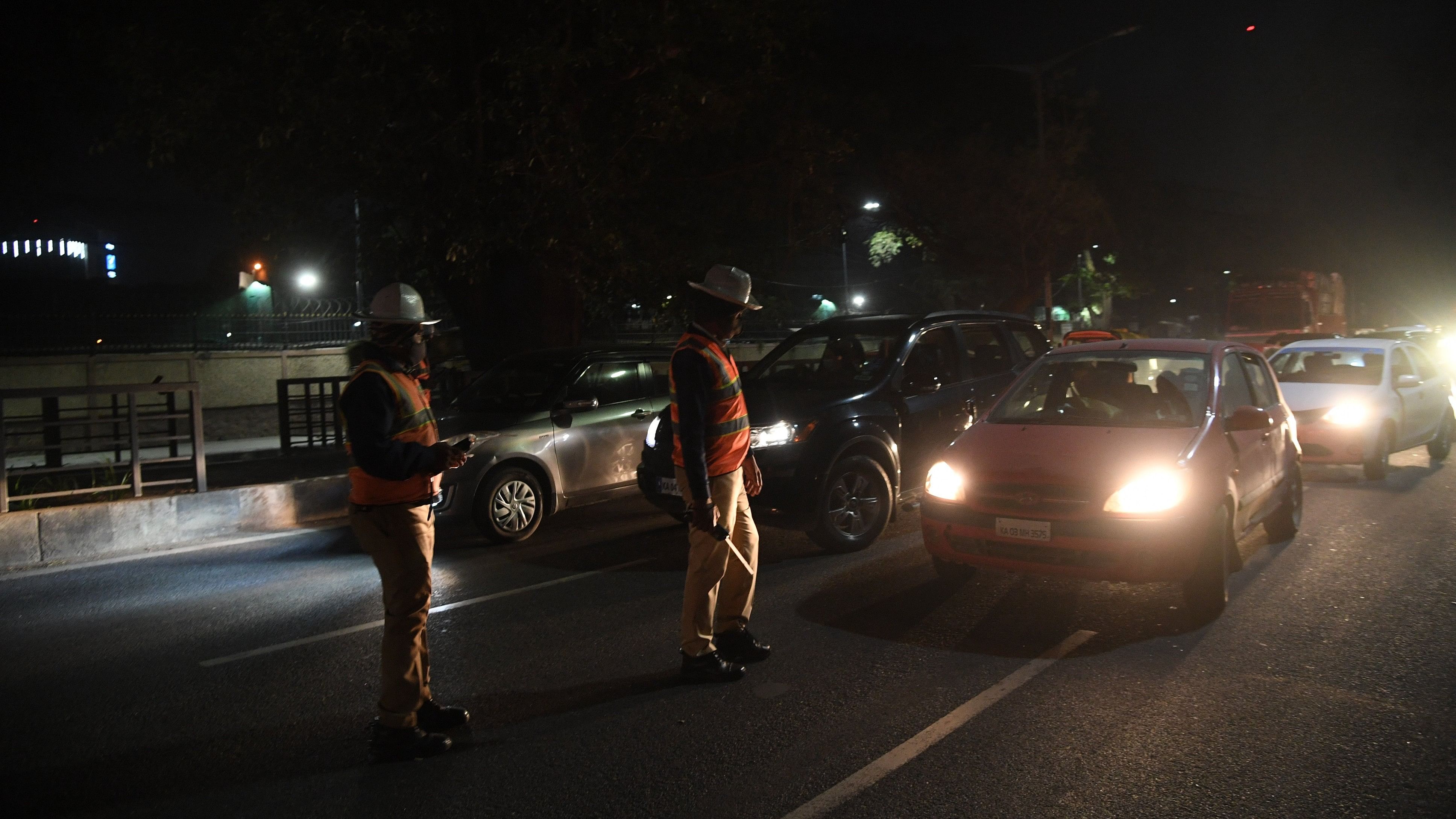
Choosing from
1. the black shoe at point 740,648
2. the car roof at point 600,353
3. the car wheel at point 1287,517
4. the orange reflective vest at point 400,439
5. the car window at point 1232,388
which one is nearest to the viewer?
the orange reflective vest at point 400,439

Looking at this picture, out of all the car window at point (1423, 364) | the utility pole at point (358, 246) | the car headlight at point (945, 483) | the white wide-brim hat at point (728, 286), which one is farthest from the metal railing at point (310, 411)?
the car window at point (1423, 364)

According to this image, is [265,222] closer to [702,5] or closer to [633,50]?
Answer: [633,50]

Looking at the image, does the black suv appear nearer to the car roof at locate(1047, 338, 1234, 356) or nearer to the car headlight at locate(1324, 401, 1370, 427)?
the car roof at locate(1047, 338, 1234, 356)

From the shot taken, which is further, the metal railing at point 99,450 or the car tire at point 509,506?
the metal railing at point 99,450

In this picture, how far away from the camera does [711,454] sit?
195 inches

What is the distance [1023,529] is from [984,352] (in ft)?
12.7

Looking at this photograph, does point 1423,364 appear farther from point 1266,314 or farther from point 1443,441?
point 1266,314

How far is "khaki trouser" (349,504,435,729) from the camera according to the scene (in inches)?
166

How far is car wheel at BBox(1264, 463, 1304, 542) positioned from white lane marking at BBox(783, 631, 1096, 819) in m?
3.07

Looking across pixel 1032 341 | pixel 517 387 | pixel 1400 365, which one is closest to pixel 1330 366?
pixel 1400 365

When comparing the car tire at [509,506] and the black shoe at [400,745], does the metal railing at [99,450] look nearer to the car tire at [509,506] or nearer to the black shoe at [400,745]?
the car tire at [509,506]

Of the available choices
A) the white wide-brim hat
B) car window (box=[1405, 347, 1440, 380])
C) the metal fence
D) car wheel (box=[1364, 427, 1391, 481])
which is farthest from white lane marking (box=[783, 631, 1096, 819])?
the metal fence

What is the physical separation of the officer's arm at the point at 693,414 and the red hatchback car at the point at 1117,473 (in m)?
2.05

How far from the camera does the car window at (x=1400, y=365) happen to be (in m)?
11.2
